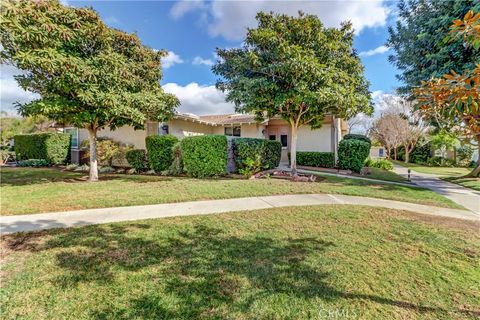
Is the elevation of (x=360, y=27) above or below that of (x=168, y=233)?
above

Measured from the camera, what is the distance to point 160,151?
42.9ft

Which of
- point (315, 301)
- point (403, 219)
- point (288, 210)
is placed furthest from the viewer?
point (288, 210)

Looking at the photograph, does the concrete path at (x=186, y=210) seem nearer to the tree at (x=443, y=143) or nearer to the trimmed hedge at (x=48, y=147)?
the trimmed hedge at (x=48, y=147)

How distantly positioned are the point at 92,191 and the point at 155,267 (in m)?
6.39

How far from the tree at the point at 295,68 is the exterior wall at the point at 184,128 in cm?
609

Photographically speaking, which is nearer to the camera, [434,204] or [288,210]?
[288,210]

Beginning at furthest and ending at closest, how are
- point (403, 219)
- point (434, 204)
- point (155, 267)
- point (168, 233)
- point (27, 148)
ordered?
point (27, 148) < point (434, 204) < point (403, 219) < point (168, 233) < point (155, 267)

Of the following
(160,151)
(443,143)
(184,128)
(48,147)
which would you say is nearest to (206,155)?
(160,151)

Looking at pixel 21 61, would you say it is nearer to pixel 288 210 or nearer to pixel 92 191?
pixel 92 191

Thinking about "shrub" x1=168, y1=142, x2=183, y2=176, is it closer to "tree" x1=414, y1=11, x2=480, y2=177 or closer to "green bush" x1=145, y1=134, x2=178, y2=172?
"green bush" x1=145, y1=134, x2=178, y2=172

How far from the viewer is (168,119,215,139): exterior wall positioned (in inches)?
636

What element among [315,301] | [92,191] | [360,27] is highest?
[360,27]

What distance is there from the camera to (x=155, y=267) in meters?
3.56

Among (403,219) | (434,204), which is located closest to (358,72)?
(434,204)
